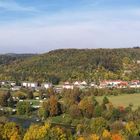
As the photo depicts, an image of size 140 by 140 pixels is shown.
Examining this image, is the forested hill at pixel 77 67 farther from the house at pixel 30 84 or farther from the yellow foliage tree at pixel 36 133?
the yellow foliage tree at pixel 36 133

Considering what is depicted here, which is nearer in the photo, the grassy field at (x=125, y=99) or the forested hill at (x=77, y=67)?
the grassy field at (x=125, y=99)

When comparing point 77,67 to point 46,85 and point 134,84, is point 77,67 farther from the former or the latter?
point 134,84

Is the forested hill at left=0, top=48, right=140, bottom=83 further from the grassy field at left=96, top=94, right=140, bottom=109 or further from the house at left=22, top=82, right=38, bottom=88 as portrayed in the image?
the grassy field at left=96, top=94, right=140, bottom=109

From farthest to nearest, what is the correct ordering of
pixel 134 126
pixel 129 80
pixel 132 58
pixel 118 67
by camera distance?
pixel 132 58, pixel 118 67, pixel 129 80, pixel 134 126

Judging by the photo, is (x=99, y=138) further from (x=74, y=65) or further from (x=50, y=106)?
(x=74, y=65)

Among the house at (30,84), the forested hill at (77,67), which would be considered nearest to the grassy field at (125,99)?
the house at (30,84)

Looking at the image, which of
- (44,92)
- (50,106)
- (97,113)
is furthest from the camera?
(44,92)

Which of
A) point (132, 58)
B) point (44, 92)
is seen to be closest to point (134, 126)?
point (44, 92)
